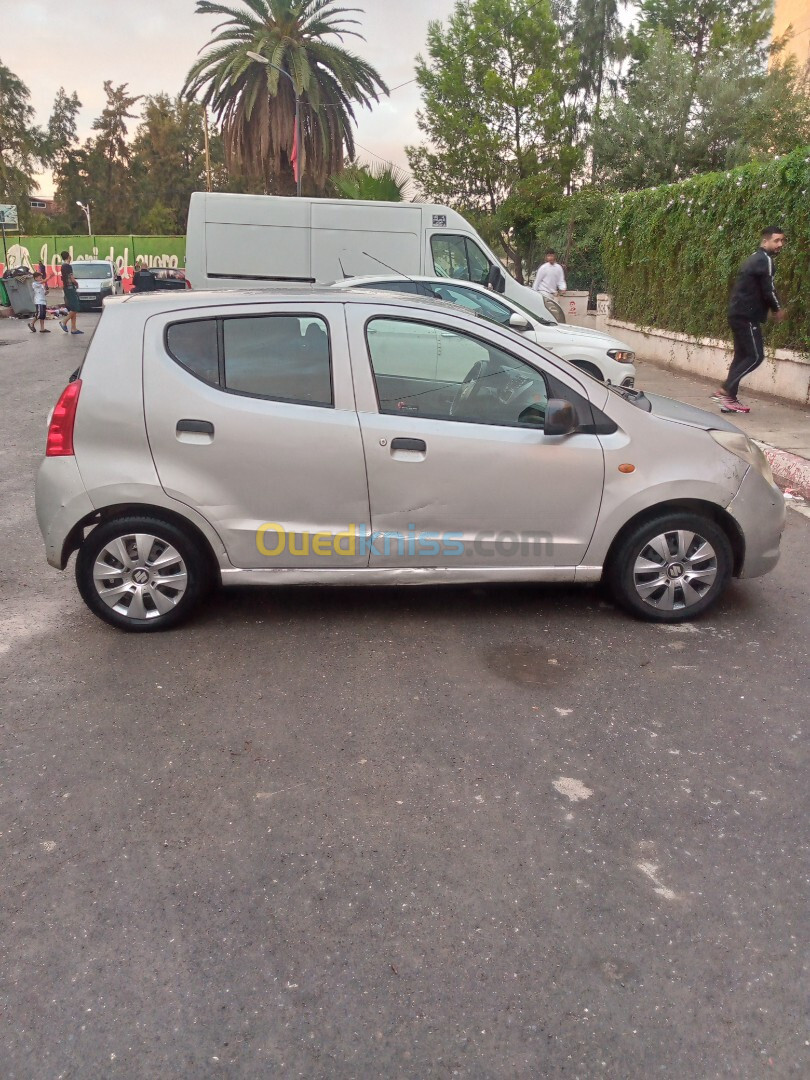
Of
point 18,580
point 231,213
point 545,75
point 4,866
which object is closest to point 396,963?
point 4,866

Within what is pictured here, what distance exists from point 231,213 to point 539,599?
1259 cm

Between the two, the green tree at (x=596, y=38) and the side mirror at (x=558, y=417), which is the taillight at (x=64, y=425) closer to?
the side mirror at (x=558, y=417)

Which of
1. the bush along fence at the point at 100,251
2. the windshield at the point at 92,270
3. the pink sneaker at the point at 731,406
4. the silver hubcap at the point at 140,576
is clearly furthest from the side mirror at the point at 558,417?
the bush along fence at the point at 100,251

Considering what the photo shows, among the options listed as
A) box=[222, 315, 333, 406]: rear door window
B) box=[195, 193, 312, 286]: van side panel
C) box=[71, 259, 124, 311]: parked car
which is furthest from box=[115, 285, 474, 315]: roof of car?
box=[71, 259, 124, 311]: parked car

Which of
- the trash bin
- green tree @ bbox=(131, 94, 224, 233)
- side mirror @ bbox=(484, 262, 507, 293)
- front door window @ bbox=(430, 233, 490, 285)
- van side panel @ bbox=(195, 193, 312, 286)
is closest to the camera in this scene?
side mirror @ bbox=(484, 262, 507, 293)

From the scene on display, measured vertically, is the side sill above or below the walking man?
below

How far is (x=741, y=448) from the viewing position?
4926 millimetres

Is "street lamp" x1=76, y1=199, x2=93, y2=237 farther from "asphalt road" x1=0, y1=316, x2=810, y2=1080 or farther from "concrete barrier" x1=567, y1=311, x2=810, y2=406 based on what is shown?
"asphalt road" x1=0, y1=316, x2=810, y2=1080

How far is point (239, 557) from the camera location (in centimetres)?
468

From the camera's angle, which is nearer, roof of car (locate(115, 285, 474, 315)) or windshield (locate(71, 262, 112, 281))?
roof of car (locate(115, 285, 474, 315))

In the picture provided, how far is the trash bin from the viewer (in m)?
27.7

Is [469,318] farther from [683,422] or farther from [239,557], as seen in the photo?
[239,557]

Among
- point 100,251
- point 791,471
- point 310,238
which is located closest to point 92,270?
point 100,251

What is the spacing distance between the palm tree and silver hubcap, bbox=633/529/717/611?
1214 inches
